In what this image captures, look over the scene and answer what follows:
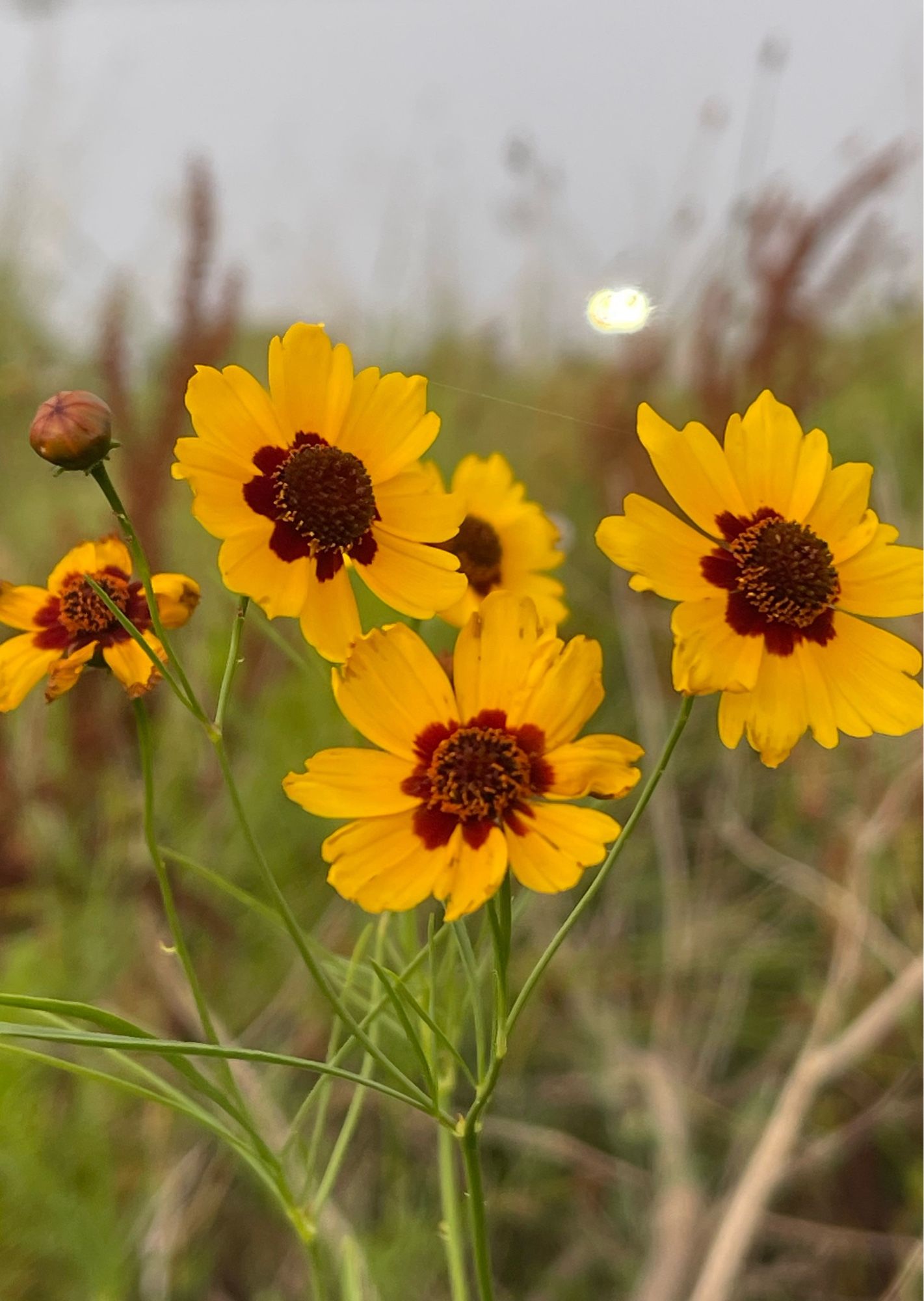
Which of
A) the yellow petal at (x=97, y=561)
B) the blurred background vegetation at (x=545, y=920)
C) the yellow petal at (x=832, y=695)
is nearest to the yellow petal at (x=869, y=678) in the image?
the yellow petal at (x=832, y=695)

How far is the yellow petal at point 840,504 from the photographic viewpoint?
0.40 meters

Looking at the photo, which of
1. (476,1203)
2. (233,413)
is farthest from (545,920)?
(233,413)

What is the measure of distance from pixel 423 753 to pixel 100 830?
1.15 metres

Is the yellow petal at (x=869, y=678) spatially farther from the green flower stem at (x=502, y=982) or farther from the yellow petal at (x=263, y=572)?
the yellow petal at (x=263, y=572)

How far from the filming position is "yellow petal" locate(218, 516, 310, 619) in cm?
35

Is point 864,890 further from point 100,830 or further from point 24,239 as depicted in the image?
point 24,239

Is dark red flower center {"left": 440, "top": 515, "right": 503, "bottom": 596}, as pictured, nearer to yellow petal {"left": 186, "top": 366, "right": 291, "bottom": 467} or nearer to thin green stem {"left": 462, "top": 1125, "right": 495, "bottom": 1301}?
yellow petal {"left": 186, "top": 366, "right": 291, "bottom": 467}

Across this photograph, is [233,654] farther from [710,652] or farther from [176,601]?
[710,652]

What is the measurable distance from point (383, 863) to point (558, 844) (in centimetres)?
6

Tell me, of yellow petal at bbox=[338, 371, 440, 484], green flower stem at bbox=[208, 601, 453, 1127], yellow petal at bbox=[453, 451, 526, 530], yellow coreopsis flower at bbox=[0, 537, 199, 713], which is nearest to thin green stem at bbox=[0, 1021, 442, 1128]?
green flower stem at bbox=[208, 601, 453, 1127]

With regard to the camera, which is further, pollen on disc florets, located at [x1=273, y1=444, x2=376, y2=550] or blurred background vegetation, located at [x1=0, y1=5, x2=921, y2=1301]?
blurred background vegetation, located at [x1=0, y1=5, x2=921, y2=1301]

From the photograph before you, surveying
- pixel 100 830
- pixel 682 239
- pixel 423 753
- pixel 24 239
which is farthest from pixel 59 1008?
pixel 24 239

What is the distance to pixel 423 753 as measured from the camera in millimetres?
373

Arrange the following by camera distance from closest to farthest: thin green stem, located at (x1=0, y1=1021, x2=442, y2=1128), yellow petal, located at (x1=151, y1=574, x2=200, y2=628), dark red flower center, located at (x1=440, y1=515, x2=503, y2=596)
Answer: thin green stem, located at (x1=0, y1=1021, x2=442, y2=1128)
yellow petal, located at (x1=151, y1=574, x2=200, y2=628)
dark red flower center, located at (x1=440, y1=515, x2=503, y2=596)
